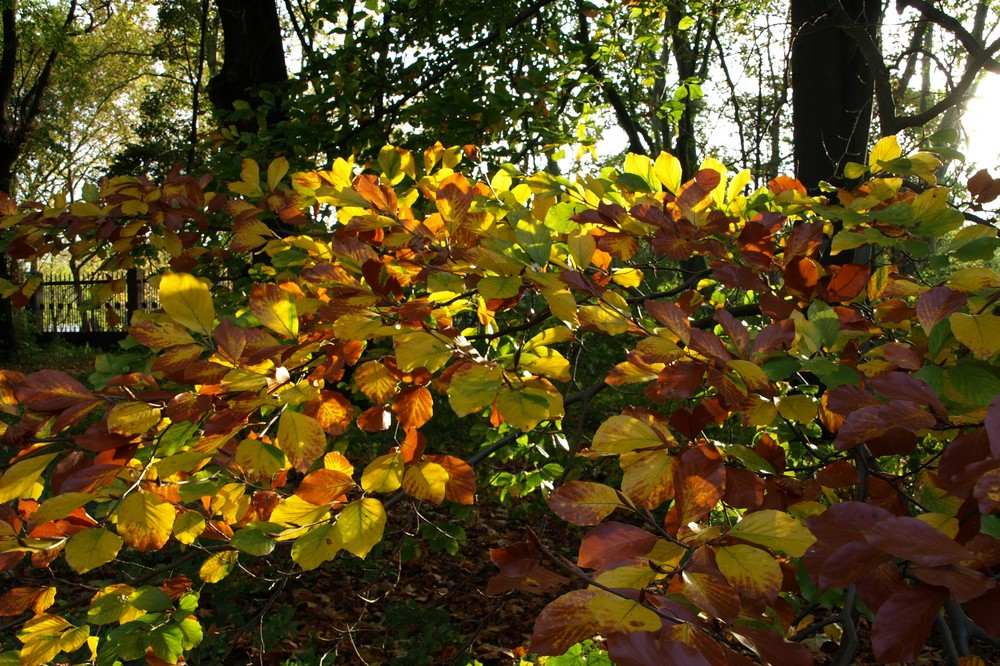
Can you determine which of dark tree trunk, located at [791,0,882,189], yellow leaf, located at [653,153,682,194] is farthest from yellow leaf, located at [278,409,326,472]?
dark tree trunk, located at [791,0,882,189]

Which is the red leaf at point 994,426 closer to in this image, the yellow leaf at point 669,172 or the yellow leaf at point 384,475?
the yellow leaf at point 384,475

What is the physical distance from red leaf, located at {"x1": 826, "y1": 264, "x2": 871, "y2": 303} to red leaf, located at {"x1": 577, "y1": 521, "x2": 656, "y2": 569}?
0.67 metres

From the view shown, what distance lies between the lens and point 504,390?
0.95m

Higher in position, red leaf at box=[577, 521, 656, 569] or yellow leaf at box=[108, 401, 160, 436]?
yellow leaf at box=[108, 401, 160, 436]

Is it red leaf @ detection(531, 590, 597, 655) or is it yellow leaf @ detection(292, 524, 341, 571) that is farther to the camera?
yellow leaf @ detection(292, 524, 341, 571)

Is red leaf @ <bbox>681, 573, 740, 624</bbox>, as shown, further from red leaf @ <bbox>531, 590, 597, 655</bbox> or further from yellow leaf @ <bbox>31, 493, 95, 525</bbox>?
yellow leaf @ <bbox>31, 493, 95, 525</bbox>

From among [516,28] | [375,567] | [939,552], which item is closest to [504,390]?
[939,552]

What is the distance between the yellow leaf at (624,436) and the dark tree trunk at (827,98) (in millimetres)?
3052

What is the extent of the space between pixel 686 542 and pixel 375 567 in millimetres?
4007

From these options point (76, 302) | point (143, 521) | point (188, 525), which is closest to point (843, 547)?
point (143, 521)

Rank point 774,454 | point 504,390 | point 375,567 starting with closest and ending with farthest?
point 504,390 → point 774,454 → point 375,567

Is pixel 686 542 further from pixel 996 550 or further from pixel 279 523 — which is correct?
pixel 279 523

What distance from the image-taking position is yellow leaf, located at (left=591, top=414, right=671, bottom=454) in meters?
0.88

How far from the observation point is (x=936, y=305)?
37.4 inches
